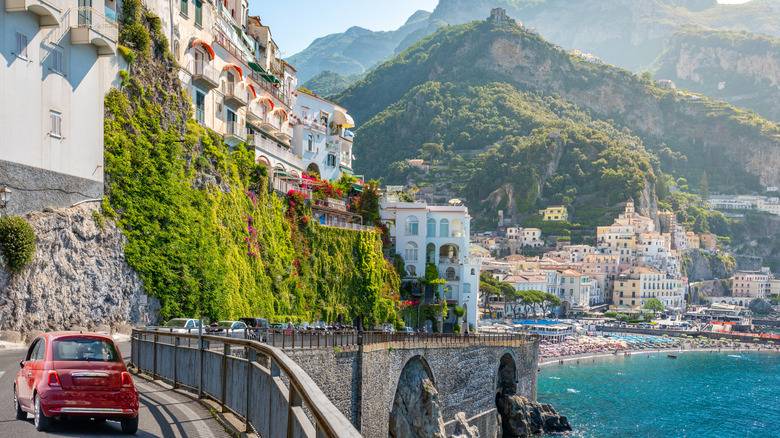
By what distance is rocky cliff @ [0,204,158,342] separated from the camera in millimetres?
20500

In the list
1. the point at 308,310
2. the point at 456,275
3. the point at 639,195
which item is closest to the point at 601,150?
the point at 639,195

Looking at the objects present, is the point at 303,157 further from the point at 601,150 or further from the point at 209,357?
the point at 601,150

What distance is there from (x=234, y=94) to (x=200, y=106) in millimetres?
3392

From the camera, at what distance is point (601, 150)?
572 feet

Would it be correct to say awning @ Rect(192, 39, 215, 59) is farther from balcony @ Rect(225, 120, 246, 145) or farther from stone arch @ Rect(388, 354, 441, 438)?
stone arch @ Rect(388, 354, 441, 438)

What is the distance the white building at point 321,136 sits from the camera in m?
56.3

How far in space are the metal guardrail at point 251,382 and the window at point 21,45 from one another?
11401 mm

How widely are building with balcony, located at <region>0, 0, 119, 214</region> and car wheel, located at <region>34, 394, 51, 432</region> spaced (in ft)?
49.6

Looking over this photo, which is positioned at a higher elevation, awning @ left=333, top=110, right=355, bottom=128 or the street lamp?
awning @ left=333, top=110, right=355, bottom=128

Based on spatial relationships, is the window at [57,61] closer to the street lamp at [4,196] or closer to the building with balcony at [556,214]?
the street lamp at [4,196]

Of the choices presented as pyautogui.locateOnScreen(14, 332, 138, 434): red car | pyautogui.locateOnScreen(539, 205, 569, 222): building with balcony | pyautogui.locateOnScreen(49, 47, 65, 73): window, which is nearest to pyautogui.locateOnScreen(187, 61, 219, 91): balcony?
pyautogui.locateOnScreen(49, 47, 65, 73): window

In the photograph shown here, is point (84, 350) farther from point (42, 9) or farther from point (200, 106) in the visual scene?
point (200, 106)

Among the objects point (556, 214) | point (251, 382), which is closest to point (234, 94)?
point (251, 382)

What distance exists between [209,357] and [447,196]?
158 m
